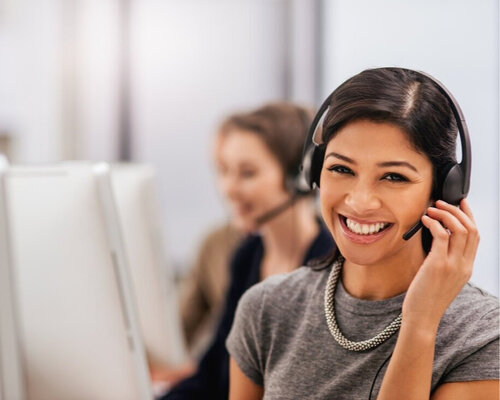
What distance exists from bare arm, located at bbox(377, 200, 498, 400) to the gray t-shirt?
0.04 ft

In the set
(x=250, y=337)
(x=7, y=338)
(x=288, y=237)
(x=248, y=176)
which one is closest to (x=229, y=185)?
(x=248, y=176)

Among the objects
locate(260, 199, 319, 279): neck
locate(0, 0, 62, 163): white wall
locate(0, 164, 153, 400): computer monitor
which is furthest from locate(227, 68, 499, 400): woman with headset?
locate(0, 0, 62, 163): white wall

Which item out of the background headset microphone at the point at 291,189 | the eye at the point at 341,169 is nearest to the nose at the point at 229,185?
the background headset microphone at the point at 291,189

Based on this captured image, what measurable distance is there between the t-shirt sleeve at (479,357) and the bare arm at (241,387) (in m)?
0.18

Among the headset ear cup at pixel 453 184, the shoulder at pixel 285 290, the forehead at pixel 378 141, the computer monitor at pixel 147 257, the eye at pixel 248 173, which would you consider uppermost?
the forehead at pixel 378 141

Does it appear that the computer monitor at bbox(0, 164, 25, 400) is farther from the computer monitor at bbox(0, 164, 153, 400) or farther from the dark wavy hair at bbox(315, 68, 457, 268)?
the dark wavy hair at bbox(315, 68, 457, 268)

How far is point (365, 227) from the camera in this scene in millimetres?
532

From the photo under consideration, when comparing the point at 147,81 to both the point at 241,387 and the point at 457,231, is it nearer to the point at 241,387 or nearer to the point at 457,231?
the point at 241,387

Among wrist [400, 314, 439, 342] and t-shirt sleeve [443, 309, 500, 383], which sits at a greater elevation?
wrist [400, 314, 439, 342]

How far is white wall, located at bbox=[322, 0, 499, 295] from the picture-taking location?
53cm

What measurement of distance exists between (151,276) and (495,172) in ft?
2.57

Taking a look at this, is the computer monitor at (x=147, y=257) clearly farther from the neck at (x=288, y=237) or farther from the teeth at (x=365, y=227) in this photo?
the teeth at (x=365, y=227)

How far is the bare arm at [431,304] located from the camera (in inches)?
19.5

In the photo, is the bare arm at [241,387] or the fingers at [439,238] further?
the bare arm at [241,387]
